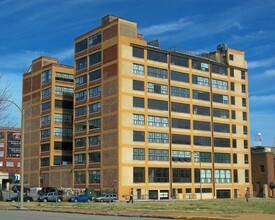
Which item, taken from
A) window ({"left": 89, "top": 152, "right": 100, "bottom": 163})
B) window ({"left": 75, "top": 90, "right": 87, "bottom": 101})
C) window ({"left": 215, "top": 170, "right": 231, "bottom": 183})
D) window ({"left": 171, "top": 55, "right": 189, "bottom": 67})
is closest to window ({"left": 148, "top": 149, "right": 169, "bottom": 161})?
window ({"left": 89, "top": 152, "right": 100, "bottom": 163})

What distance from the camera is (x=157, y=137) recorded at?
85875 millimetres

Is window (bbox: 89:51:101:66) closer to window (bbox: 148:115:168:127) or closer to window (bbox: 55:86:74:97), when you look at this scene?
window (bbox: 148:115:168:127)

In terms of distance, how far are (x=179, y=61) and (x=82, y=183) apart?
1187 inches

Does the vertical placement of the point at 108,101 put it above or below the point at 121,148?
above

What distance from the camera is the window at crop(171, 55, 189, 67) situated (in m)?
91.8

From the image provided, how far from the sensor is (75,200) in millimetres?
72750

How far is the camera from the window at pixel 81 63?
303 ft

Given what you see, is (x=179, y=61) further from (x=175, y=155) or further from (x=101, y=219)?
(x=101, y=219)

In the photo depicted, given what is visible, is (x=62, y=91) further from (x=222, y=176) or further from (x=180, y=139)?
(x=222, y=176)

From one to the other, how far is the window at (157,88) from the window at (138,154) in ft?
36.8

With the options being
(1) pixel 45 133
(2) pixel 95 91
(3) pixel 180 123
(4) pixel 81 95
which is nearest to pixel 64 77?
(1) pixel 45 133

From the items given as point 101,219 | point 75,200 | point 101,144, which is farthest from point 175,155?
point 101,219

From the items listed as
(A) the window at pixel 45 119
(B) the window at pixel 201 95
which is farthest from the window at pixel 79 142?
(B) the window at pixel 201 95

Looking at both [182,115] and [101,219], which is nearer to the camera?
[101,219]
